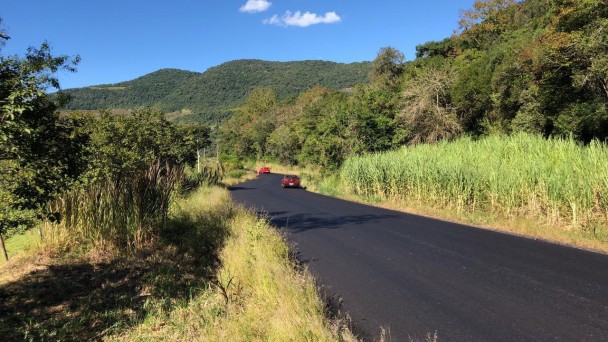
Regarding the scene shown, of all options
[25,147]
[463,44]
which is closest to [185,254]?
[25,147]

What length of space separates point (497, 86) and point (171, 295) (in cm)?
2512

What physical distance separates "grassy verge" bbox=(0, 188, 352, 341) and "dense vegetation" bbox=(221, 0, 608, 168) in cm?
1506

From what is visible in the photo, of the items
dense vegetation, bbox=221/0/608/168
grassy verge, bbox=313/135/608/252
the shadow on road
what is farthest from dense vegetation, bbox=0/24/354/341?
dense vegetation, bbox=221/0/608/168

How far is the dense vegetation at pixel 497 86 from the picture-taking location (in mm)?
17656

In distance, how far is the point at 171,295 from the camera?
6.93 meters

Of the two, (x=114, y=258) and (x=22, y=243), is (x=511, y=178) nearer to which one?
(x=114, y=258)

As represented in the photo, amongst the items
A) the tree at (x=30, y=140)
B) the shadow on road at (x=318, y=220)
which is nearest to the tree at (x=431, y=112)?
the shadow on road at (x=318, y=220)

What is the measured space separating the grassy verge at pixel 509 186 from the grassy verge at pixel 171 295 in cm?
748

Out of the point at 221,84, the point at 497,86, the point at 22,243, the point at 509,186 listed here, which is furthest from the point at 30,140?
the point at 221,84

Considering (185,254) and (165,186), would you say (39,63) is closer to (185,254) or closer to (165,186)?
(185,254)

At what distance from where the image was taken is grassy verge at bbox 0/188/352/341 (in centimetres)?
488

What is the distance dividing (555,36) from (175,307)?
19618 mm

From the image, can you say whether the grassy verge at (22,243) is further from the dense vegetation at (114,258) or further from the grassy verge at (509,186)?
the grassy verge at (509,186)

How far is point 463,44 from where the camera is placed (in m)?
46.5
